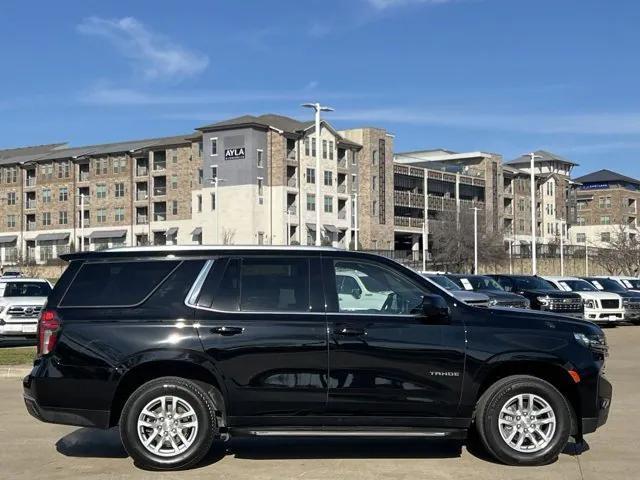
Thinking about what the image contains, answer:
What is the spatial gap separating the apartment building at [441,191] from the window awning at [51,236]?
3900 cm

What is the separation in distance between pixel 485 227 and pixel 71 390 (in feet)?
314

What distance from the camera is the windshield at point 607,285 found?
111 feet

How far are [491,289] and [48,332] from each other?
22.3 meters

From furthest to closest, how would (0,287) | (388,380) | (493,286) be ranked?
1. (493,286)
2. (0,287)
3. (388,380)

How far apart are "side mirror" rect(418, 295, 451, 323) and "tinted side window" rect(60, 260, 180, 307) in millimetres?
2302

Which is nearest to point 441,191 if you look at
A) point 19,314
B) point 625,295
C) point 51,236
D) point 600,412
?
point 51,236

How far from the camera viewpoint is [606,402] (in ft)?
26.5

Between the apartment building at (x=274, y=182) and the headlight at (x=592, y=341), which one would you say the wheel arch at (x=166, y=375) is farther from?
the apartment building at (x=274, y=182)

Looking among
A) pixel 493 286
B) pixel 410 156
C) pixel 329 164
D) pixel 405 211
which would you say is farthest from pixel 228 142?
pixel 493 286

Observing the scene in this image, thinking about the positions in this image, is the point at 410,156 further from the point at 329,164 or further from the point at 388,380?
the point at 388,380

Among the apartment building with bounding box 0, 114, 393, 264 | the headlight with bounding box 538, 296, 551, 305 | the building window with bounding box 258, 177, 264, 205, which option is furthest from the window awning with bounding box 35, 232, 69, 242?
the headlight with bounding box 538, 296, 551, 305

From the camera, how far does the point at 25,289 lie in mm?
23719

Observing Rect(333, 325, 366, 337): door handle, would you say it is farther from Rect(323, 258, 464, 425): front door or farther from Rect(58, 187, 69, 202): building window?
Rect(58, 187, 69, 202): building window

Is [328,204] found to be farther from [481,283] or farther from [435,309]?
[435,309]
